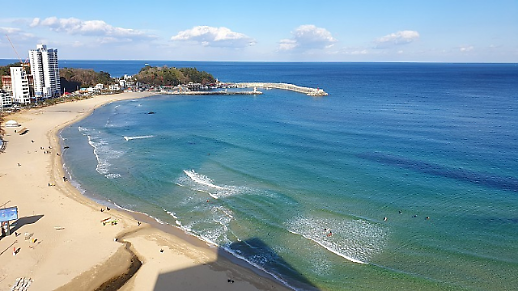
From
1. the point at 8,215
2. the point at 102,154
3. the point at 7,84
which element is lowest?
the point at 102,154

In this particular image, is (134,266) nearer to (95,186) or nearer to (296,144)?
(95,186)

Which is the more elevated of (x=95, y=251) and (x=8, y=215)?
(x=8, y=215)

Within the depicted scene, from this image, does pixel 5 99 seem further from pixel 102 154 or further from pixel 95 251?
pixel 95 251

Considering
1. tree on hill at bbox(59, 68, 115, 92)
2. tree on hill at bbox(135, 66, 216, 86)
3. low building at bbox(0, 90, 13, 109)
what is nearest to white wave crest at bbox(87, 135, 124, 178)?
low building at bbox(0, 90, 13, 109)

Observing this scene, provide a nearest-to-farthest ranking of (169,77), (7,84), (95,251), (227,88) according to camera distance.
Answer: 1. (95,251)
2. (7,84)
3. (169,77)
4. (227,88)

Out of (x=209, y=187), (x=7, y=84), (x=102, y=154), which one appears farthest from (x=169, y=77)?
(x=209, y=187)

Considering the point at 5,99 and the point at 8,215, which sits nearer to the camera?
the point at 8,215
